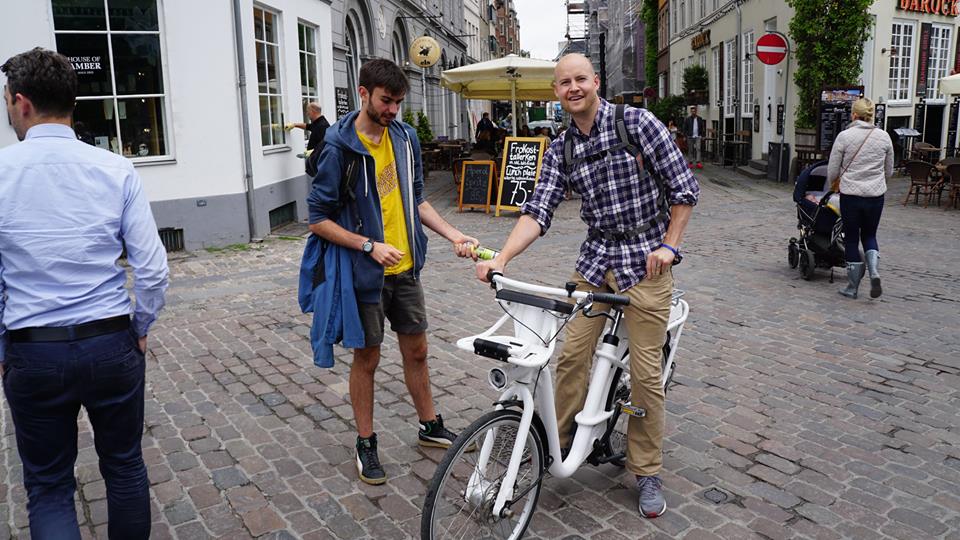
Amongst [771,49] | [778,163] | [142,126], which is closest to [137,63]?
[142,126]

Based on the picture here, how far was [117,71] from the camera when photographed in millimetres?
9477

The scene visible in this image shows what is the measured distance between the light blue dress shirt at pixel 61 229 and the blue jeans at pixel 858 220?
6597mm

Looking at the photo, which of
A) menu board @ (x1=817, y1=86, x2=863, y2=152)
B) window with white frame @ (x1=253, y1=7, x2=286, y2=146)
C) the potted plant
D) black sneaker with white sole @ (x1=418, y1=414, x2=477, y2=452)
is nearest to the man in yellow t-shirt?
black sneaker with white sole @ (x1=418, y1=414, x2=477, y2=452)

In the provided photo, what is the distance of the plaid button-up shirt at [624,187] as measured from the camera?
3.22 m

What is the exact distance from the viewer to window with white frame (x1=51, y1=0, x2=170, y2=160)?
9.21 m

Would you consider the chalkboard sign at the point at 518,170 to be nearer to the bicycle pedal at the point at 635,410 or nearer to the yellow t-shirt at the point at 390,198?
the yellow t-shirt at the point at 390,198

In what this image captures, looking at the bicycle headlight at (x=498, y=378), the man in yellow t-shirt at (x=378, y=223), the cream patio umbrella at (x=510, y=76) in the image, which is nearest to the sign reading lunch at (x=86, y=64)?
the cream patio umbrella at (x=510, y=76)

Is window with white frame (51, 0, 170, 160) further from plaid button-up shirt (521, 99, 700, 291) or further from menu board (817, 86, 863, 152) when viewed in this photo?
menu board (817, 86, 863, 152)

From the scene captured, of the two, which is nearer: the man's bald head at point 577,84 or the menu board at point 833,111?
the man's bald head at point 577,84

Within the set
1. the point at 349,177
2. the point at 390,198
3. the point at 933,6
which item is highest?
the point at 933,6

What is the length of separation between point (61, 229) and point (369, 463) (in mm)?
1846

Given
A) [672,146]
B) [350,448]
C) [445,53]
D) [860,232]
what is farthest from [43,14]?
[445,53]

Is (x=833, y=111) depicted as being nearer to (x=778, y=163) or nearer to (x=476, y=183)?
(x=778, y=163)

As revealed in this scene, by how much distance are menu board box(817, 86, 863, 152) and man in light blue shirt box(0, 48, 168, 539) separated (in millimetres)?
16648
